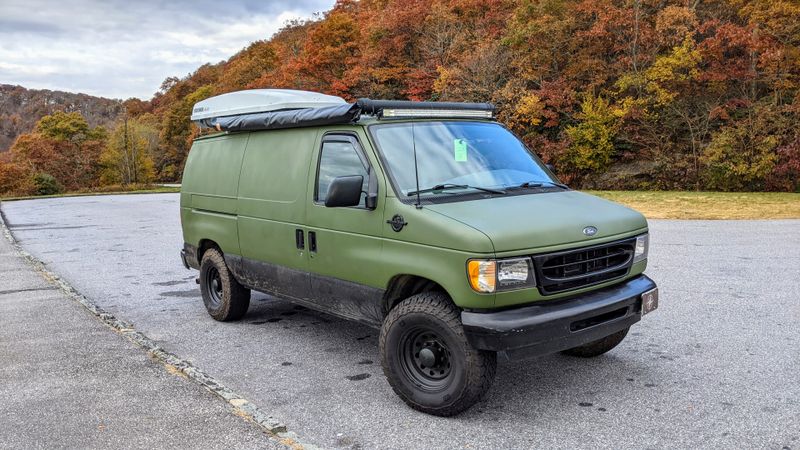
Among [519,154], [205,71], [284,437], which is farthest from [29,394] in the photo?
[205,71]

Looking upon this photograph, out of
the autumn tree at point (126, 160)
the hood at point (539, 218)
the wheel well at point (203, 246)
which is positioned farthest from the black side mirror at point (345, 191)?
the autumn tree at point (126, 160)

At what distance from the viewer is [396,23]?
115ft

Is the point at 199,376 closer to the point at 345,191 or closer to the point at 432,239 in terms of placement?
the point at 345,191

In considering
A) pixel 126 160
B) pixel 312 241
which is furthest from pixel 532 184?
pixel 126 160

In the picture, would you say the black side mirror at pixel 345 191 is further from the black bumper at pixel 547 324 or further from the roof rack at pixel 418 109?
the black bumper at pixel 547 324

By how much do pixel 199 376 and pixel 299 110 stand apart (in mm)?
2427

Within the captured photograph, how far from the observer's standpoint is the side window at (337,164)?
4686mm

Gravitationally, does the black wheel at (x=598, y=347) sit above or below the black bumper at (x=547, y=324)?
below

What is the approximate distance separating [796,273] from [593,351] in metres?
4.95

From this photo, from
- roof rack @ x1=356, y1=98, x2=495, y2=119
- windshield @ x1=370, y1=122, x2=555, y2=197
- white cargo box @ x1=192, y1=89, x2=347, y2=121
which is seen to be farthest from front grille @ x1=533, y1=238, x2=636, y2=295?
white cargo box @ x1=192, y1=89, x2=347, y2=121

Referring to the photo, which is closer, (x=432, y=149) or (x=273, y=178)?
(x=432, y=149)

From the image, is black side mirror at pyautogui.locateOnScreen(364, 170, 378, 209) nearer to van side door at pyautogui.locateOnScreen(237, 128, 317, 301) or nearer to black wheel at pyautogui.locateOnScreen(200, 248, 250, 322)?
van side door at pyautogui.locateOnScreen(237, 128, 317, 301)

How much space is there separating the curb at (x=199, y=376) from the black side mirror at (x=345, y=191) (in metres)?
1.52

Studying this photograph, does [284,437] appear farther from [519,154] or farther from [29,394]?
[519,154]
